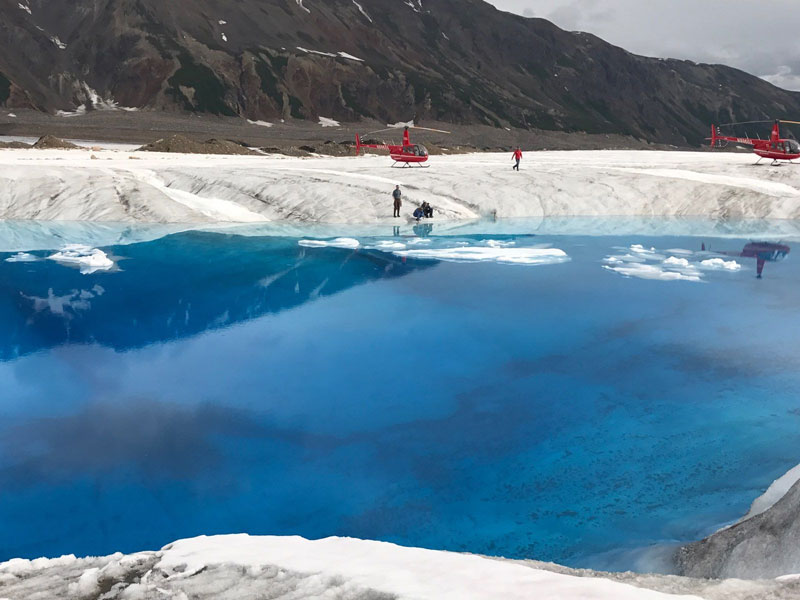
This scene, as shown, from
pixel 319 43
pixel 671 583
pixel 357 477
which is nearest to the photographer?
pixel 671 583

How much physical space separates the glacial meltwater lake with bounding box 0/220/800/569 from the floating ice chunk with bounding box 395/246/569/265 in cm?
99

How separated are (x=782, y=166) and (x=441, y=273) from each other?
27.9m

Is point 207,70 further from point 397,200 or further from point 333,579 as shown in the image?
point 333,579

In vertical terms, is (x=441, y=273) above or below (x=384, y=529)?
above

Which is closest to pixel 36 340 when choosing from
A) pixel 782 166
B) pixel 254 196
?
pixel 254 196

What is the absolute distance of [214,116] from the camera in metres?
152

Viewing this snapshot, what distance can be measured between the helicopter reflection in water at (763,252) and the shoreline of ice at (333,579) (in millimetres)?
20153

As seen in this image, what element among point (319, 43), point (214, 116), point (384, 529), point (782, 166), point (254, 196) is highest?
point (319, 43)

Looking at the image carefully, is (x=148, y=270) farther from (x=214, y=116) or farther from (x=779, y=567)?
(x=214, y=116)

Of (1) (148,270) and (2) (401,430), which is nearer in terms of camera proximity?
(2) (401,430)

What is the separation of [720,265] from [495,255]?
6877 millimetres

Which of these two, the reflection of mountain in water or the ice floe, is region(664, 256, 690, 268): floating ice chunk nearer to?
the ice floe

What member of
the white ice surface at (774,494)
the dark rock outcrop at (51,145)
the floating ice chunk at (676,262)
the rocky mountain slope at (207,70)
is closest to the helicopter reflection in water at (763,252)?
the floating ice chunk at (676,262)

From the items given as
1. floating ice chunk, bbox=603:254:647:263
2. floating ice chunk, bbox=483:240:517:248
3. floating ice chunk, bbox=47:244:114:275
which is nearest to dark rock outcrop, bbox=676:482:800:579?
floating ice chunk, bbox=603:254:647:263
